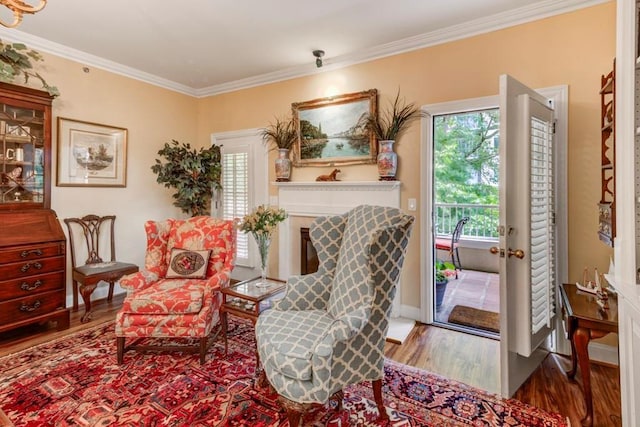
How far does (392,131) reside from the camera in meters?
3.22

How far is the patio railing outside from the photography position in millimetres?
5473

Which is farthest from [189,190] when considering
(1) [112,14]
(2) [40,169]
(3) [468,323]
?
(3) [468,323]

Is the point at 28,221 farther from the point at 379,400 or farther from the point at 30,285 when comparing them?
the point at 379,400

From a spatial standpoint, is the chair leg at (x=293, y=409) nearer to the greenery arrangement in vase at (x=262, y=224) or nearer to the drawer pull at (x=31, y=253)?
the greenery arrangement in vase at (x=262, y=224)

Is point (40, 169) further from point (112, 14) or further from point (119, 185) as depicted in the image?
point (112, 14)

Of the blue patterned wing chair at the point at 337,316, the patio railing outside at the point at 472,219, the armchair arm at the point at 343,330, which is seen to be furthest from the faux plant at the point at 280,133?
the patio railing outside at the point at 472,219

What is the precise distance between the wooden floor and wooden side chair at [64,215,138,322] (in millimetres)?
338

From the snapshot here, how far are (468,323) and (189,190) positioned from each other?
370cm

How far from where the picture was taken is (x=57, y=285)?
2.96 meters

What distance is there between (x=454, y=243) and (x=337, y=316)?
12.7 ft

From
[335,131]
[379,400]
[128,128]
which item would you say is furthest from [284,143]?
[379,400]

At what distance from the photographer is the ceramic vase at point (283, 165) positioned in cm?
393

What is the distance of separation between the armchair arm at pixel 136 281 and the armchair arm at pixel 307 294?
1260 millimetres

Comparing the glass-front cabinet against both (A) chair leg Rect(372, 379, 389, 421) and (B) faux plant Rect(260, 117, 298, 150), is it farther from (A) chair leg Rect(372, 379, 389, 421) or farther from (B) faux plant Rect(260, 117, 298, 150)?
(A) chair leg Rect(372, 379, 389, 421)
